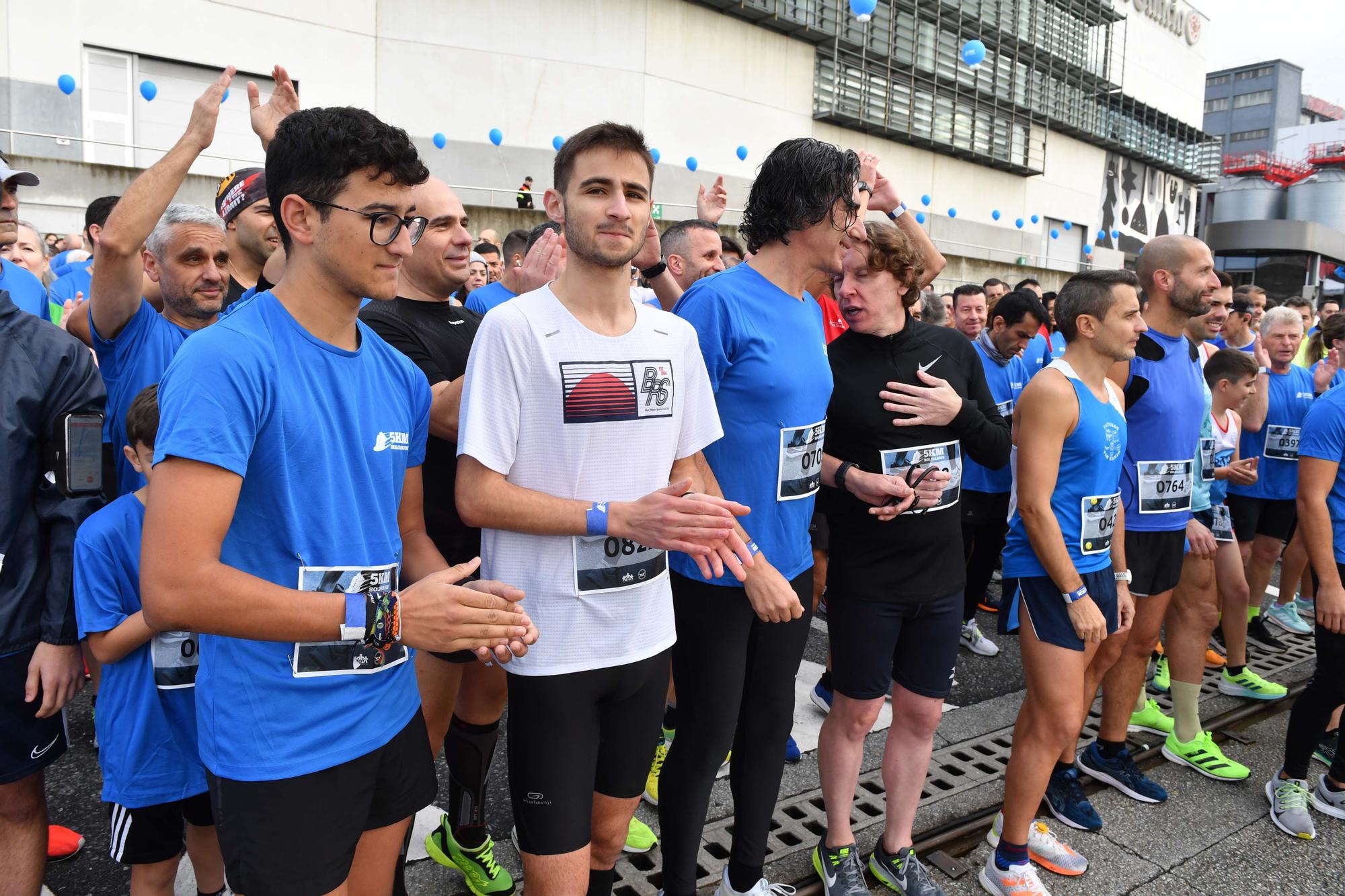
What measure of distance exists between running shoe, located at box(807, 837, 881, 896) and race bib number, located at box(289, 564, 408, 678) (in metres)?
1.50

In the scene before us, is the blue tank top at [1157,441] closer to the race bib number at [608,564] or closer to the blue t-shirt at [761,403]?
the blue t-shirt at [761,403]

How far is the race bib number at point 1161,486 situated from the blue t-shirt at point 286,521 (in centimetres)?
301

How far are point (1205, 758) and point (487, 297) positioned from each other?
3.79 metres

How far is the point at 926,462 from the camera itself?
2748 millimetres

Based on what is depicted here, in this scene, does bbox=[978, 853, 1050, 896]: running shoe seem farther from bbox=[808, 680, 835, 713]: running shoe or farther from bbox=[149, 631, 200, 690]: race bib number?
bbox=[149, 631, 200, 690]: race bib number

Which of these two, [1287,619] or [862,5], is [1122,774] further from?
[862,5]

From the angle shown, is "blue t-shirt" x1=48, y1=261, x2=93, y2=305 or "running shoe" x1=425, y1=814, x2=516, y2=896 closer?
"running shoe" x1=425, y1=814, x2=516, y2=896

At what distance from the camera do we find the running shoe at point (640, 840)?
9.57 ft

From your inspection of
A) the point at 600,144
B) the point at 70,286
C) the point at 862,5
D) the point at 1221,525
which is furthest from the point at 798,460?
the point at 862,5

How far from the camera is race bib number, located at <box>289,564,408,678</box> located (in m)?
1.54

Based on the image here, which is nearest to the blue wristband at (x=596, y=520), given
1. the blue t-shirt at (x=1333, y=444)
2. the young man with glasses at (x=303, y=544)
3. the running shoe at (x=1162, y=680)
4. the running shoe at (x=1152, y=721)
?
the young man with glasses at (x=303, y=544)

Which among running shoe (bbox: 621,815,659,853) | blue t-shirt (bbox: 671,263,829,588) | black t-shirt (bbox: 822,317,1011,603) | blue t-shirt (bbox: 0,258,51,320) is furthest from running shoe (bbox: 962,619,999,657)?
blue t-shirt (bbox: 0,258,51,320)

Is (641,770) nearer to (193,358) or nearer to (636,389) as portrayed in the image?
(636,389)

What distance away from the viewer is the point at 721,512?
187 centimetres
